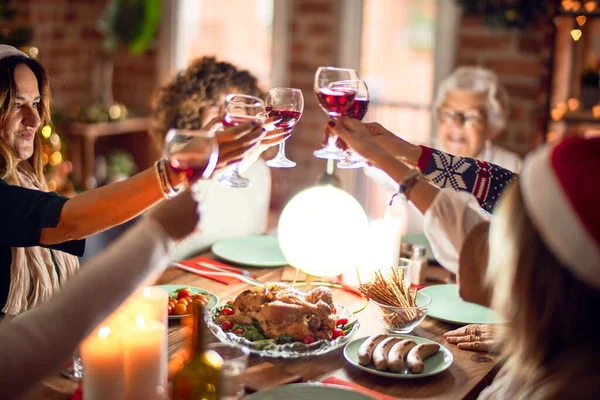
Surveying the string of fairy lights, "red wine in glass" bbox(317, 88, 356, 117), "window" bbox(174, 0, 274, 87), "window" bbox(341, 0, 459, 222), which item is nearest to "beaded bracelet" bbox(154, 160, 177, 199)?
"red wine in glass" bbox(317, 88, 356, 117)

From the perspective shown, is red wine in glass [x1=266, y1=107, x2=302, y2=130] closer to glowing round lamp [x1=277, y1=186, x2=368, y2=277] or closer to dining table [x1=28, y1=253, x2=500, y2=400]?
glowing round lamp [x1=277, y1=186, x2=368, y2=277]

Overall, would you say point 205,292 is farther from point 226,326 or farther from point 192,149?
point 192,149

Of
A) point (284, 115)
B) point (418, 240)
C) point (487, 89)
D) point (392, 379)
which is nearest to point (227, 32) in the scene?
point (487, 89)

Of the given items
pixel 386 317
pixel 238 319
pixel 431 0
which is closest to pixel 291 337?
pixel 238 319

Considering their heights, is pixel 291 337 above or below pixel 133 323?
below

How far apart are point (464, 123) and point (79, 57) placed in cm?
297

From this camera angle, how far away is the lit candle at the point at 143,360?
1.18 meters

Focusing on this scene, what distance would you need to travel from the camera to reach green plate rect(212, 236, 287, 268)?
6.99 feet

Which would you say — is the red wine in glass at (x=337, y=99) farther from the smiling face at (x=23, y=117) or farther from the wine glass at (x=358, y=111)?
the smiling face at (x=23, y=117)

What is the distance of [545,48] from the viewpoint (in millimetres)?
3389

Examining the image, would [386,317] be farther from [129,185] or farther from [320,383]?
[129,185]

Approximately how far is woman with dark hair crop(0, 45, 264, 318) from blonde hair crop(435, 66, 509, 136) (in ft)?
5.43

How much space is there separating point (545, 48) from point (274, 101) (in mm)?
2154

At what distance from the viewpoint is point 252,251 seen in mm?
2236
